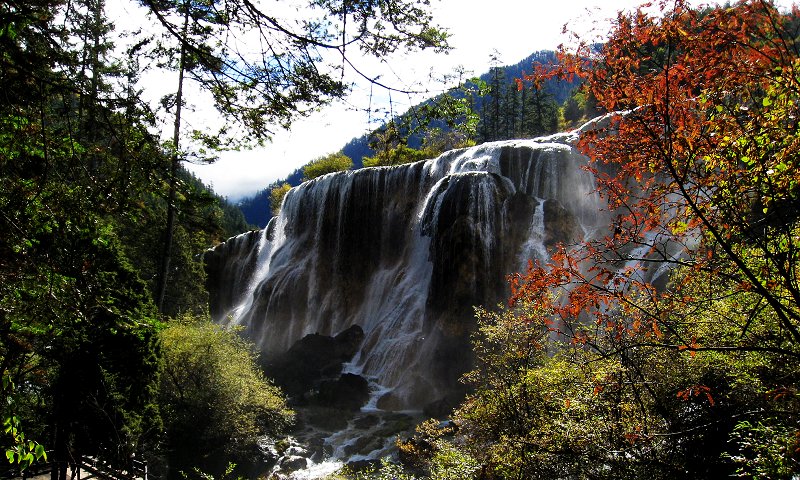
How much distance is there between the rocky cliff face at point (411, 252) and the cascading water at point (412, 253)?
0.21 feet

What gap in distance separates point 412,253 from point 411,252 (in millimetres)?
160

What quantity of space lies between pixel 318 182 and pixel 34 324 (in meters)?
28.8

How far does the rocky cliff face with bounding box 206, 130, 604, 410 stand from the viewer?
71.2ft

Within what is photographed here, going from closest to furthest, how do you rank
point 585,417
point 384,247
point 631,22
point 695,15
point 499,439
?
point 695,15 → point 631,22 → point 585,417 → point 499,439 → point 384,247

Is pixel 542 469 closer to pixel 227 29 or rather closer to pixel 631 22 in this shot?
pixel 631 22

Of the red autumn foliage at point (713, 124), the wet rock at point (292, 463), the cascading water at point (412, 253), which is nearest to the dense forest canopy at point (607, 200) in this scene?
the red autumn foliage at point (713, 124)

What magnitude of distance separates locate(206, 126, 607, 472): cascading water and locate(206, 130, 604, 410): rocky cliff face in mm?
64

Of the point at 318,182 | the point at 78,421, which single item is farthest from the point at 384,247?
the point at 78,421

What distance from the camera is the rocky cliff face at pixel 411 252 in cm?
2169

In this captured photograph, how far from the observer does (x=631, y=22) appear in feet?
13.0

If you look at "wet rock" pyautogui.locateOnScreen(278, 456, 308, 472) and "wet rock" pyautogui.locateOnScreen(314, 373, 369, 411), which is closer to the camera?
"wet rock" pyautogui.locateOnScreen(278, 456, 308, 472)

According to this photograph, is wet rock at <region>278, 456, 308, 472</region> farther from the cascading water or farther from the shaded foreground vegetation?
the shaded foreground vegetation

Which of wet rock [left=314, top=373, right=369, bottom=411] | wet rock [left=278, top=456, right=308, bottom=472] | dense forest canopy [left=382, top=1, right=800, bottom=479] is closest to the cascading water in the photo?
wet rock [left=314, top=373, right=369, bottom=411]

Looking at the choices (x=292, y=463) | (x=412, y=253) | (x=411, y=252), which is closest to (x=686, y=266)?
(x=292, y=463)
